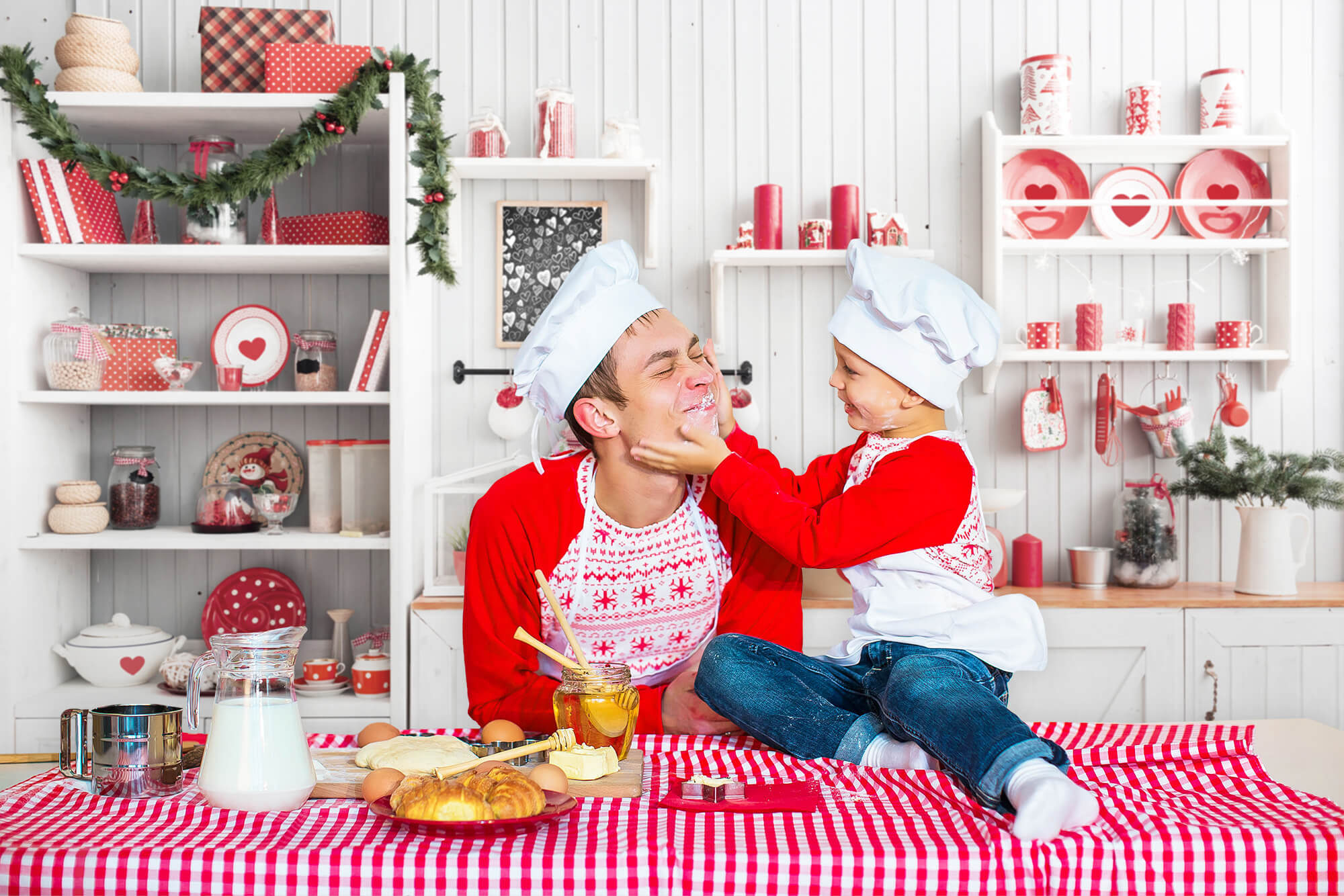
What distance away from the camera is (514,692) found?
59.8 inches

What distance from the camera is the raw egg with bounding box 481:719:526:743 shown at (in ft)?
4.24

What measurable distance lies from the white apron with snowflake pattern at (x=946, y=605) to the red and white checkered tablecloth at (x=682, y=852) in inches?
14.5

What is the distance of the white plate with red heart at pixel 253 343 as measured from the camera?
2.73m

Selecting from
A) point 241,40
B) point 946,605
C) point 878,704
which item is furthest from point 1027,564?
point 241,40

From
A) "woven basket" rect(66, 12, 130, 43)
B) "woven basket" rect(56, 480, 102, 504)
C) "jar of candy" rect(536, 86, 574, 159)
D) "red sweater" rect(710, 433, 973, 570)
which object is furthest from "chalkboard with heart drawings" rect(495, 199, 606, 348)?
"red sweater" rect(710, 433, 973, 570)

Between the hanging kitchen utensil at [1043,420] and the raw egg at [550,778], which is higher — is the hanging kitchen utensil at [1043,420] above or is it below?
above

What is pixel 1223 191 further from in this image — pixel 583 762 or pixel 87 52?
pixel 87 52

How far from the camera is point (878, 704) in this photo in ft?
4.62

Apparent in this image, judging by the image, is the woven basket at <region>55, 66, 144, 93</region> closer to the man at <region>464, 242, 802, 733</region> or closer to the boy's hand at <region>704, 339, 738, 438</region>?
the man at <region>464, 242, 802, 733</region>

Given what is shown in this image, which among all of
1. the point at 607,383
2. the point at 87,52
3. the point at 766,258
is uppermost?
the point at 87,52

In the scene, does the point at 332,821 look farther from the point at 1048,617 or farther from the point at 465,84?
the point at 465,84

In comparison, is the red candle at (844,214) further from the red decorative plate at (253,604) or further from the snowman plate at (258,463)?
the red decorative plate at (253,604)

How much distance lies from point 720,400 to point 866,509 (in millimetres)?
336

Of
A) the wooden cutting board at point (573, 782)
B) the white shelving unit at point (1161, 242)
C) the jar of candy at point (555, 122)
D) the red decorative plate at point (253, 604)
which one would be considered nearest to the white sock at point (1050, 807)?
the wooden cutting board at point (573, 782)
